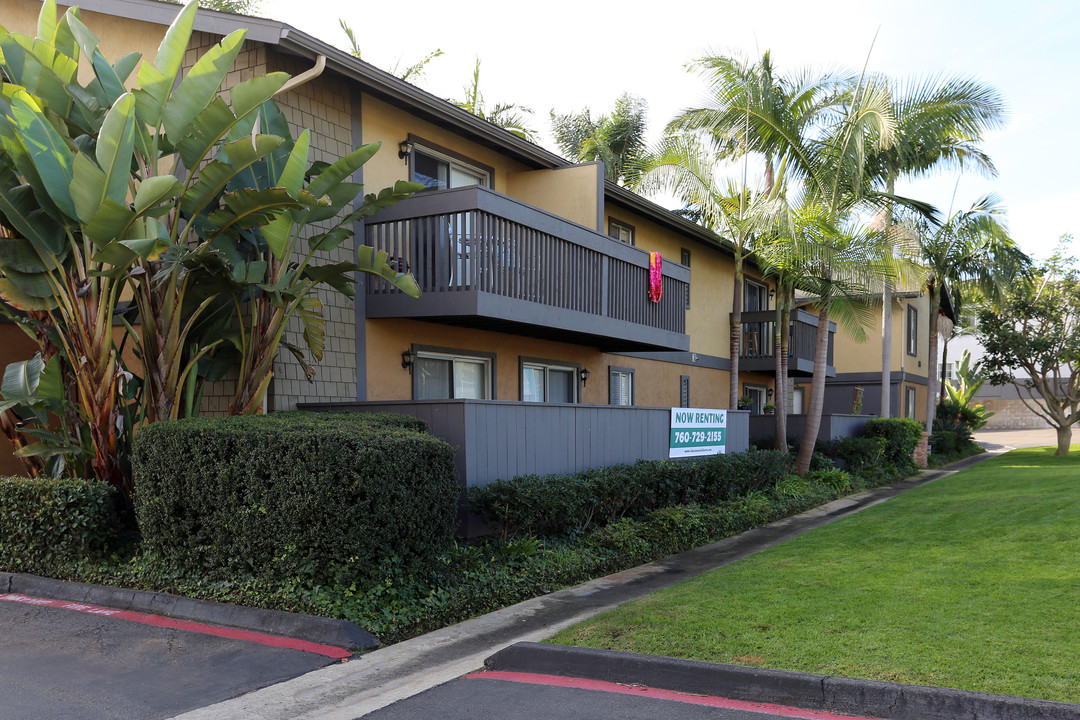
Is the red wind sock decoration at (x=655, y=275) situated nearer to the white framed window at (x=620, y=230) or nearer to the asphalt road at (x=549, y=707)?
the white framed window at (x=620, y=230)

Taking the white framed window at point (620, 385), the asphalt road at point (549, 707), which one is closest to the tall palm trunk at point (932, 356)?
the white framed window at point (620, 385)

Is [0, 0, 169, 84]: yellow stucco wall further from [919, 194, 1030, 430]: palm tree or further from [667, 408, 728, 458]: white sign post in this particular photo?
[919, 194, 1030, 430]: palm tree

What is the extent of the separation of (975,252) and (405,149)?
2153cm

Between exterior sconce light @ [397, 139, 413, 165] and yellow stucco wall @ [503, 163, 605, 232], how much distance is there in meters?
2.68

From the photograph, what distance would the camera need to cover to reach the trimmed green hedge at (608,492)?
31.3 ft

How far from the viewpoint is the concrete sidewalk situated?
555 cm

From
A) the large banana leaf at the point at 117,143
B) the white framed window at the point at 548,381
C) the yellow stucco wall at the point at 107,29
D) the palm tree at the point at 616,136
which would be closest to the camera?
the large banana leaf at the point at 117,143

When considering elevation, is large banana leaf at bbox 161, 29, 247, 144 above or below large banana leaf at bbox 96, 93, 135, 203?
above

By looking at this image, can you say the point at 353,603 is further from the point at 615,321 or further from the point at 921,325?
the point at 921,325

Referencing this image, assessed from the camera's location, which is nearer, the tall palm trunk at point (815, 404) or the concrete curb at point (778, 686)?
the concrete curb at point (778, 686)

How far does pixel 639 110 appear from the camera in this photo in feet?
115

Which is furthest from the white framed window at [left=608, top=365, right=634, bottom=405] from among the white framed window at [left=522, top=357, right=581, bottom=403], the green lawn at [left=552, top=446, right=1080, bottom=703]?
the green lawn at [left=552, top=446, right=1080, bottom=703]

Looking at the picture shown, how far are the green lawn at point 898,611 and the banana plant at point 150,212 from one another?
467 cm

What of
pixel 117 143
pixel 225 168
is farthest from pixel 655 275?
pixel 117 143
